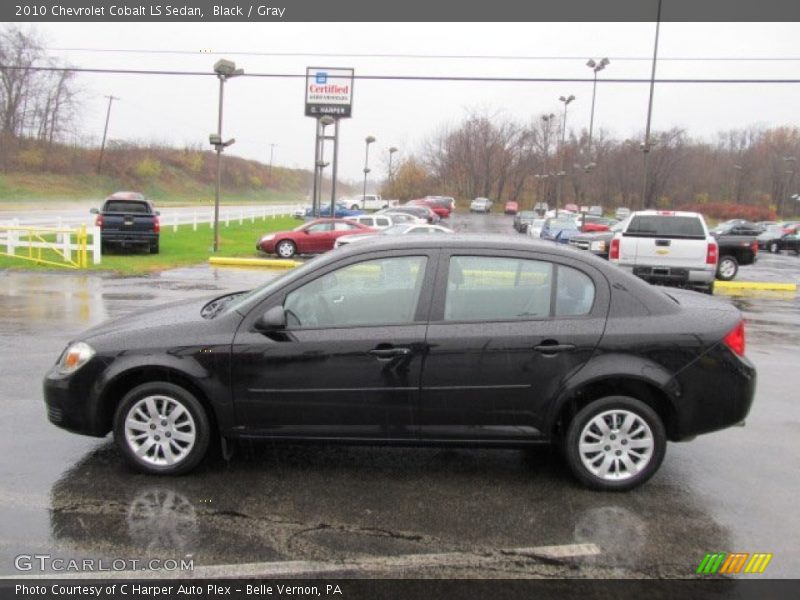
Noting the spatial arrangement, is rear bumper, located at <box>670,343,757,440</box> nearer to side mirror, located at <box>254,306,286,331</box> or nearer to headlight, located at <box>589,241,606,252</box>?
side mirror, located at <box>254,306,286,331</box>

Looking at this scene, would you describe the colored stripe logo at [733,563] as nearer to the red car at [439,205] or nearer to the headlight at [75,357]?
the headlight at [75,357]

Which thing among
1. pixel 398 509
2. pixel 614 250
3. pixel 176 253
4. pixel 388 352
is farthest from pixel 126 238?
pixel 398 509

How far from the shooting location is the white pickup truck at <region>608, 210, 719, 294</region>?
45.9ft

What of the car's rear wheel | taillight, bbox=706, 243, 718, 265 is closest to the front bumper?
taillight, bbox=706, 243, 718, 265

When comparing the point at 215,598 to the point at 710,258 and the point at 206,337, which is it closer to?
the point at 206,337

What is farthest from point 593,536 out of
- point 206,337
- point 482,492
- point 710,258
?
point 710,258

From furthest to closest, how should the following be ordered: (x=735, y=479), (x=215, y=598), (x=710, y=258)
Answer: (x=710, y=258), (x=735, y=479), (x=215, y=598)

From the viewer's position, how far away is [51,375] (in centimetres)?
468

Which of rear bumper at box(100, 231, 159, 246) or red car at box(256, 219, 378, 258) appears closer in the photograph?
rear bumper at box(100, 231, 159, 246)

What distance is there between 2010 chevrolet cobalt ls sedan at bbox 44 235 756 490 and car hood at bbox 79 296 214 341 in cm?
3

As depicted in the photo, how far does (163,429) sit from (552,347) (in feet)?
8.61

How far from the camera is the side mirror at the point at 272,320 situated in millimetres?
4395

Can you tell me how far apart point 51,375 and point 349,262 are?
2198 mm

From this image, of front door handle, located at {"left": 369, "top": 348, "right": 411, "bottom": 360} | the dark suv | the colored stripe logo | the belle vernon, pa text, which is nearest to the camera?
the belle vernon, pa text
